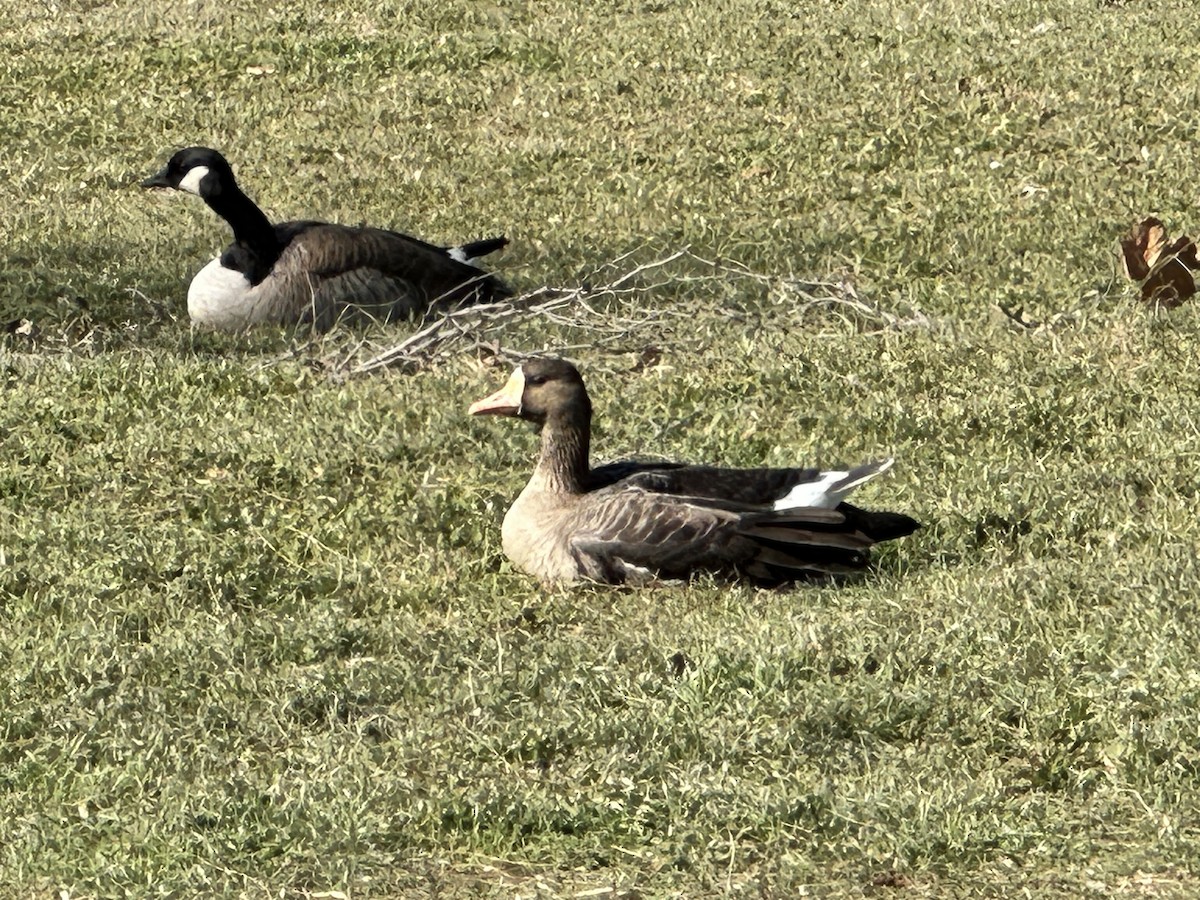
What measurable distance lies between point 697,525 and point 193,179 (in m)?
Answer: 5.94

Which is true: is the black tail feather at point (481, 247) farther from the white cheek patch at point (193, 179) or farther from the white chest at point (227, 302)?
the white cheek patch at point (193, 179)

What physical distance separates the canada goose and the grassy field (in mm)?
346

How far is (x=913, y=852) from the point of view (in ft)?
16.4

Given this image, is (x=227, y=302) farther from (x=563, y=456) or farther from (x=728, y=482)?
(x=728, y=482)

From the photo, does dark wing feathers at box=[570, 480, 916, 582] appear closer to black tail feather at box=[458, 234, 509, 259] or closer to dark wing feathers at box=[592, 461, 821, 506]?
dark wing feathers at box=[592, 461, 821, 506]

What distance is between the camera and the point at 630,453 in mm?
8523

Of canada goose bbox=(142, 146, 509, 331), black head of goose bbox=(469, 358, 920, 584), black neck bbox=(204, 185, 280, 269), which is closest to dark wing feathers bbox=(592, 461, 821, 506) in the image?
black head of goose bbox=(469, 358, 920, 584)

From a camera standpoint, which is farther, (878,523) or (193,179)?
(193,179)

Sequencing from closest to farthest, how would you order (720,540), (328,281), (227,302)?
1. (720,540)
2. (227,302)
3. (328,281)

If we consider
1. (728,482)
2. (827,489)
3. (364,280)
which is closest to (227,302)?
(364,280)

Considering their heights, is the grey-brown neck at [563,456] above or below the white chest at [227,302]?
above

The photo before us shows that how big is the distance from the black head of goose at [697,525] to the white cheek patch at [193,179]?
5.07 m

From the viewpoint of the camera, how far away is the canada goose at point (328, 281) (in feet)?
36.1

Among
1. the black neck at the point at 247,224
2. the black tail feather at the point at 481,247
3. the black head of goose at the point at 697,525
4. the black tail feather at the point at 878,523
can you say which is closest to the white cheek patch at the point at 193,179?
the black neck at the point at 247,224
